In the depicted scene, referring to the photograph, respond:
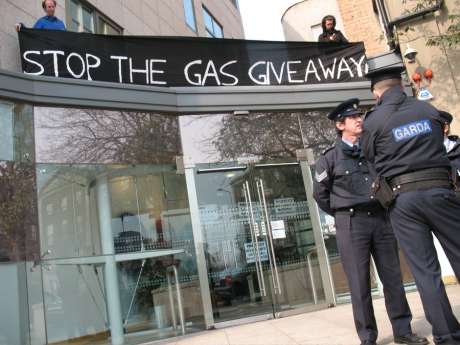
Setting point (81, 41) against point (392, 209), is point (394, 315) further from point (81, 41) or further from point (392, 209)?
point (81, 41)

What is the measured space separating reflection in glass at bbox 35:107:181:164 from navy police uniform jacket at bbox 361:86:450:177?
389cm

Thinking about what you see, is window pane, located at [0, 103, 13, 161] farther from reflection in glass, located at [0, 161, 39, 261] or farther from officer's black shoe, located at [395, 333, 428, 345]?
officer's black shoe, located at [395, 333, 428, 345]

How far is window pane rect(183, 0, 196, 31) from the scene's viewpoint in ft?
38.1

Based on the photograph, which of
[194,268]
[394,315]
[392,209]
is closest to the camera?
[392,209]

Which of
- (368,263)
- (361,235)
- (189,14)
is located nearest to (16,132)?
(361,235)

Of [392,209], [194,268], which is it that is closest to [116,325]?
[194,268]

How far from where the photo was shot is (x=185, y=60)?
7105 millimetres

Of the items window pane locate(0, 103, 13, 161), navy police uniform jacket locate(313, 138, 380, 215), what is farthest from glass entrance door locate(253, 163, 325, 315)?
window pane locate(0, 103, 13, 161)

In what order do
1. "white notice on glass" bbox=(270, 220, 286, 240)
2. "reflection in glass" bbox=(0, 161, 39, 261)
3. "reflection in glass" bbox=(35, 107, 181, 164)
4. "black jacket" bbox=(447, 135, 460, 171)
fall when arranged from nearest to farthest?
"black jacket" bbox=(447, 135, 460, 171), "reflection in glass" bbox=(0, 161, 39, 261), "reflection in glass" bbox=(35, 107, 181, 164), "white notice on glass" bbox=(270, 220, 286, 240)

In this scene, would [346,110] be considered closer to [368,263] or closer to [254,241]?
[368,263]

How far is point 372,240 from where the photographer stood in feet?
12.6

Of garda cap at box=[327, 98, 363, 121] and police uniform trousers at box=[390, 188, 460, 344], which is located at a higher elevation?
garda cap at box=[327, 98, 363, 121]

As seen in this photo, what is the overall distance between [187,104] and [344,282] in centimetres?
345

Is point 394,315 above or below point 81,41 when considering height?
below
